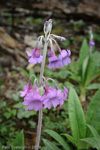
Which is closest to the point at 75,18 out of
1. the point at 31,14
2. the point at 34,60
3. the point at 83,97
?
the point at 31,14

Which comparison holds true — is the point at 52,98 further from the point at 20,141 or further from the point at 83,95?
the point at 83,95

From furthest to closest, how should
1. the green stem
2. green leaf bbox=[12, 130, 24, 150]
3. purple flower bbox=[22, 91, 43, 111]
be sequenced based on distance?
the green stem < green leaf bbox=[12, 130, 24, 150] < purple flower bbox=[22, 91, 43, 111]

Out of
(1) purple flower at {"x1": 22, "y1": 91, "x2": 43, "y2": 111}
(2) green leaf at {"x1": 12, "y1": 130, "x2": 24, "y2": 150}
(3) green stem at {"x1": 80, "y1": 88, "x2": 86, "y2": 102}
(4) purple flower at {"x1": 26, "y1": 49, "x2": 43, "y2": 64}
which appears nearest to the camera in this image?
(1) purple flower at {"x1": 22, "y1": 91, "x2": 43, "y2": 111}

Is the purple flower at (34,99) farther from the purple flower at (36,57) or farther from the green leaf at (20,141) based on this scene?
the green leaf at (20,141)

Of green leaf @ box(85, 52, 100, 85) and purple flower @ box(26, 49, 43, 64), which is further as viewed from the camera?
green leaf @ box(85, 52, 100, 85)

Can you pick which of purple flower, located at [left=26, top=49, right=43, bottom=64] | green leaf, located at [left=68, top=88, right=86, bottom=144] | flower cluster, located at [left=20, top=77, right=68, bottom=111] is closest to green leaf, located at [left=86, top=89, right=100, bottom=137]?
green leaf, located at [left=68, top=88, right=86, bottom=144]

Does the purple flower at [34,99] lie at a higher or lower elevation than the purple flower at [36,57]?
lower

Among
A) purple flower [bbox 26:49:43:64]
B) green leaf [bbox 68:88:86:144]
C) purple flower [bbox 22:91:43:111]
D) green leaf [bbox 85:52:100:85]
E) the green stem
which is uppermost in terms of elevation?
green leaf [bbox 85:52:100:85]

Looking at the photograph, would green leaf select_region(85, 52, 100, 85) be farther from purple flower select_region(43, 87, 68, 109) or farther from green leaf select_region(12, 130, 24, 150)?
purple flower select_region(43, 87, 68, 109)

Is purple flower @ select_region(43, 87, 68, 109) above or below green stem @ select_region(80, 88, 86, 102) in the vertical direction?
below

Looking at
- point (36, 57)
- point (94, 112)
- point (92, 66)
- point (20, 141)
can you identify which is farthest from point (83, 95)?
point (36, 57)

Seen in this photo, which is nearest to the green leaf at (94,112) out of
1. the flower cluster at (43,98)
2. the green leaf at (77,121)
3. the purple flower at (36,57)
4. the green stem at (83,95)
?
the green leaf at (77,121)
